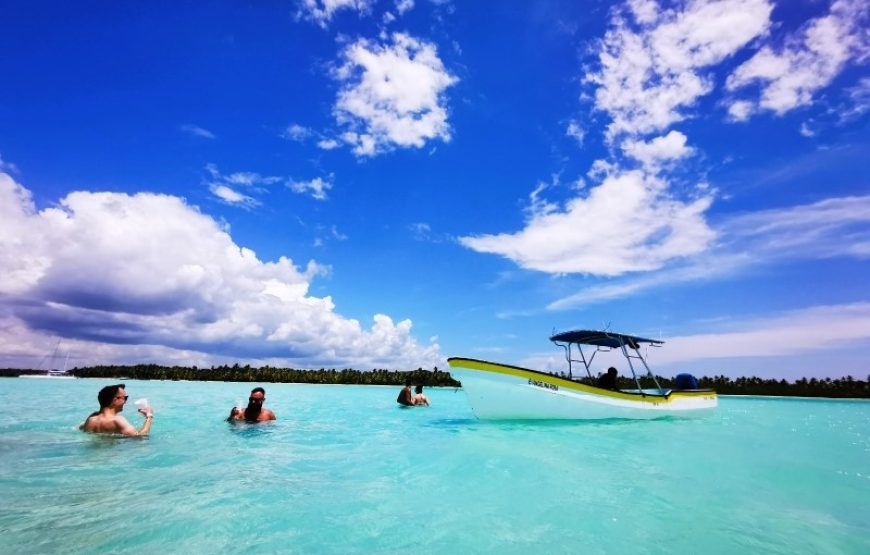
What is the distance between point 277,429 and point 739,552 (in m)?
12.4

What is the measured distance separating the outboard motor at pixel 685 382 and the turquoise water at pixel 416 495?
803 cm

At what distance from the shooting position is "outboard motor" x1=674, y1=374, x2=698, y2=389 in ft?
69.6

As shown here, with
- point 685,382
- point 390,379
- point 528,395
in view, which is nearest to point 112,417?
point 528,395

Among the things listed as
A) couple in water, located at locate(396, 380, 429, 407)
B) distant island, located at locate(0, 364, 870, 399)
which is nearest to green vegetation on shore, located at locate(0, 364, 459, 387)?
distant island, located at locate(0, 364, 870, 399)

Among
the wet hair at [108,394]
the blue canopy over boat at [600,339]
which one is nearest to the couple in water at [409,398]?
the blue canopy over boat at [600,339]

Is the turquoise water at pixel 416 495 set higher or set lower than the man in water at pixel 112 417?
lower

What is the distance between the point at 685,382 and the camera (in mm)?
21375

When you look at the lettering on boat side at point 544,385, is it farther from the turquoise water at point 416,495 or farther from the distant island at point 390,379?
the distant island at point 390,379

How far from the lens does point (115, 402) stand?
999 centimetres

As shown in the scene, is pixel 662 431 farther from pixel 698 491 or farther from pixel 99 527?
pixel 99 527

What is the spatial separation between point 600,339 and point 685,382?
623cm

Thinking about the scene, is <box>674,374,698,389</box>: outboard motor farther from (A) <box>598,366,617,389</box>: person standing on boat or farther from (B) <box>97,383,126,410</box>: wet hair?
(B) <box>97,383,126,410</box>: wet hair

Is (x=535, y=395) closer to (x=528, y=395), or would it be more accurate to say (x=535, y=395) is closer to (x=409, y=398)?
(x=528, y=395)

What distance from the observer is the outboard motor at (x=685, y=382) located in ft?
69.6
